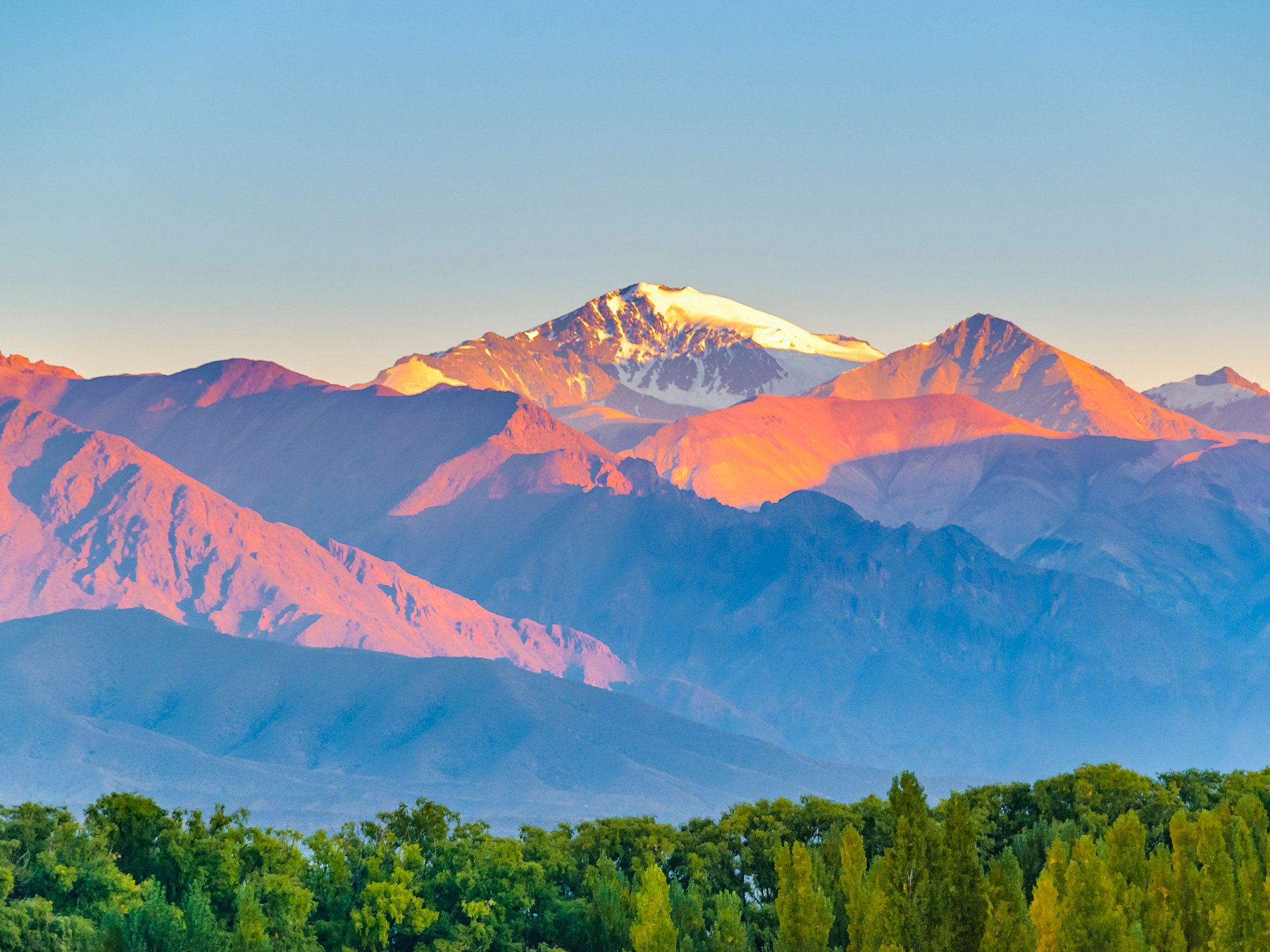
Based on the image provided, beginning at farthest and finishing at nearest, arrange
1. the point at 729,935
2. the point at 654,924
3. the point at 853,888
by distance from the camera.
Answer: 1. the point at 729,935
2. the point at 853,888
3. the point at 654,924

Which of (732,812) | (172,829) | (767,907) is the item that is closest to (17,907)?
(172,829)

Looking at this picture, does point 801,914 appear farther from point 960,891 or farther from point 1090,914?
point 960,891

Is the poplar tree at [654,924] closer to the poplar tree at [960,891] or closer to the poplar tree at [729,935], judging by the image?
the poplar tree at [729,935]

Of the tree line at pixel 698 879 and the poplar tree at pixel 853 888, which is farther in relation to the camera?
the poplar tree at pixel 853 888

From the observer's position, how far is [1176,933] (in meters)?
79.6

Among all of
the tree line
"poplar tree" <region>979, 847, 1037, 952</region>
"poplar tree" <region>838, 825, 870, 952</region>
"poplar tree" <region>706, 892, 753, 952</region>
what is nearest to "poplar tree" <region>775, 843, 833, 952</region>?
the tree line

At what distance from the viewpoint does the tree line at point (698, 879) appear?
74312 millimetres

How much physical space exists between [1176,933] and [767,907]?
2846cm

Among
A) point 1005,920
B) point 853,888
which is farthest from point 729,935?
point 1005,920

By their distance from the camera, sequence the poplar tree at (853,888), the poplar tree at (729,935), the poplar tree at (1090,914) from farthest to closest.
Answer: the poplar tree at (729,935) < the poplar tree at (1090,914) < the poplar tree at (853,888)

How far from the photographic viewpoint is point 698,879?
11094 centimetres

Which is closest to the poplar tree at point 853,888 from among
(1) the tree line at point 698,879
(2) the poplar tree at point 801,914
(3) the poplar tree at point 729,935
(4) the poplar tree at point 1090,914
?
(1) the tree line at point 698,879

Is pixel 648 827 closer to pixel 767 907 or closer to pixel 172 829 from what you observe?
pixel 767 907

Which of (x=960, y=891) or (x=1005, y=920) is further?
(x=960, y=891)
